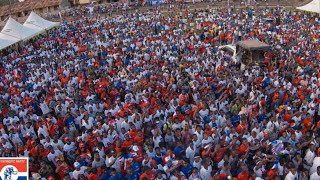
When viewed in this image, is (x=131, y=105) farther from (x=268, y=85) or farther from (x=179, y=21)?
(x=179, y=21)

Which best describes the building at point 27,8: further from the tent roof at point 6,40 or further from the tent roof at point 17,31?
the tent roof at point 6,40

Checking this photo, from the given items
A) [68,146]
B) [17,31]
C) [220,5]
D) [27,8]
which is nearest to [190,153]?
[68,146]

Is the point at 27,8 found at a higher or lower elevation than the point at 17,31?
higher

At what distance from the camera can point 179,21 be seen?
2597cm

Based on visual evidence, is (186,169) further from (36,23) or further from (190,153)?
(36,23)

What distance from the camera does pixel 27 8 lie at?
40312 millimetres

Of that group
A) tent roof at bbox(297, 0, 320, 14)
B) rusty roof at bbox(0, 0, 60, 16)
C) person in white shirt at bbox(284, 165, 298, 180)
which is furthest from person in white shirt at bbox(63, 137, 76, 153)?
rusty roof at bbox(0, 0, 60, 16)

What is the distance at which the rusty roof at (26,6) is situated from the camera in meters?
38.7

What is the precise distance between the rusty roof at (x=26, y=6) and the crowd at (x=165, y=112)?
22435mm

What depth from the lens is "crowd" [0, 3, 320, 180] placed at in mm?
7574

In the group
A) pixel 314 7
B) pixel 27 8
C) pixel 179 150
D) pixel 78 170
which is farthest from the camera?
pixel 27 8

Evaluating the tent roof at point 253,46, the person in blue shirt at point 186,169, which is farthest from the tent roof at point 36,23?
the person in blue shirt at point 186,169

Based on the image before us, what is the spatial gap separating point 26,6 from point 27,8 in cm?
37

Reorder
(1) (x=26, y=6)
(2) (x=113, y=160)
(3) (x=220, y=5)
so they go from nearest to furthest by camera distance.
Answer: (2) (x=113, y=160) < (3) (x=220, y=5) < (1) (x=26, y=6)
